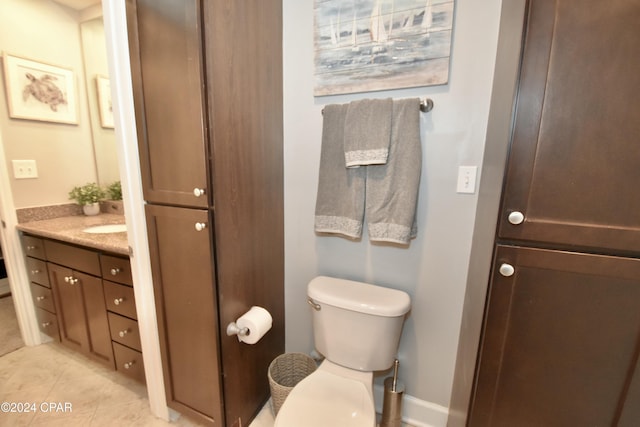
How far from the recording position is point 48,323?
1.70 metres

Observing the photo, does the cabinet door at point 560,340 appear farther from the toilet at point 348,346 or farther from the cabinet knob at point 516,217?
the toilet at point 348,346

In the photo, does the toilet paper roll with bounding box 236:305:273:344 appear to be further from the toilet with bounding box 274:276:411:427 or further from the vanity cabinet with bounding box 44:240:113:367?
the vanity cabinet with bounding box 44:240:113:367

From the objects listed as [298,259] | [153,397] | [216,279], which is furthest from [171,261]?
[153,397]

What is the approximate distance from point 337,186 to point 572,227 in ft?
2.66

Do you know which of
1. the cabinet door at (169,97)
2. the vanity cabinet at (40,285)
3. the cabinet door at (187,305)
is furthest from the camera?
the vanity cabinet at (40,285)

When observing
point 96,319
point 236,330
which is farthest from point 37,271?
point 236,330

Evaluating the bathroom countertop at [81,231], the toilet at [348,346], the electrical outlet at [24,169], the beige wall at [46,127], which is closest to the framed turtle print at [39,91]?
the beige wall at [46,127]

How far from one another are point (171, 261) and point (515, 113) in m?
1.32

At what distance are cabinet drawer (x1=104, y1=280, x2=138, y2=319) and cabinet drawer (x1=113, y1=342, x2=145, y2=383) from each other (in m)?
0.22

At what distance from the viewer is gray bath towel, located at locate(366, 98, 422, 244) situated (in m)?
1.05

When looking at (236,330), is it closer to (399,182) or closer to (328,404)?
(328,404)

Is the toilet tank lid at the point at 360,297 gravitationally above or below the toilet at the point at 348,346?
above

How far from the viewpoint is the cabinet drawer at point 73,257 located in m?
1.35

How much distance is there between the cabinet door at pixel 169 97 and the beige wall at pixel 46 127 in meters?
1.38
